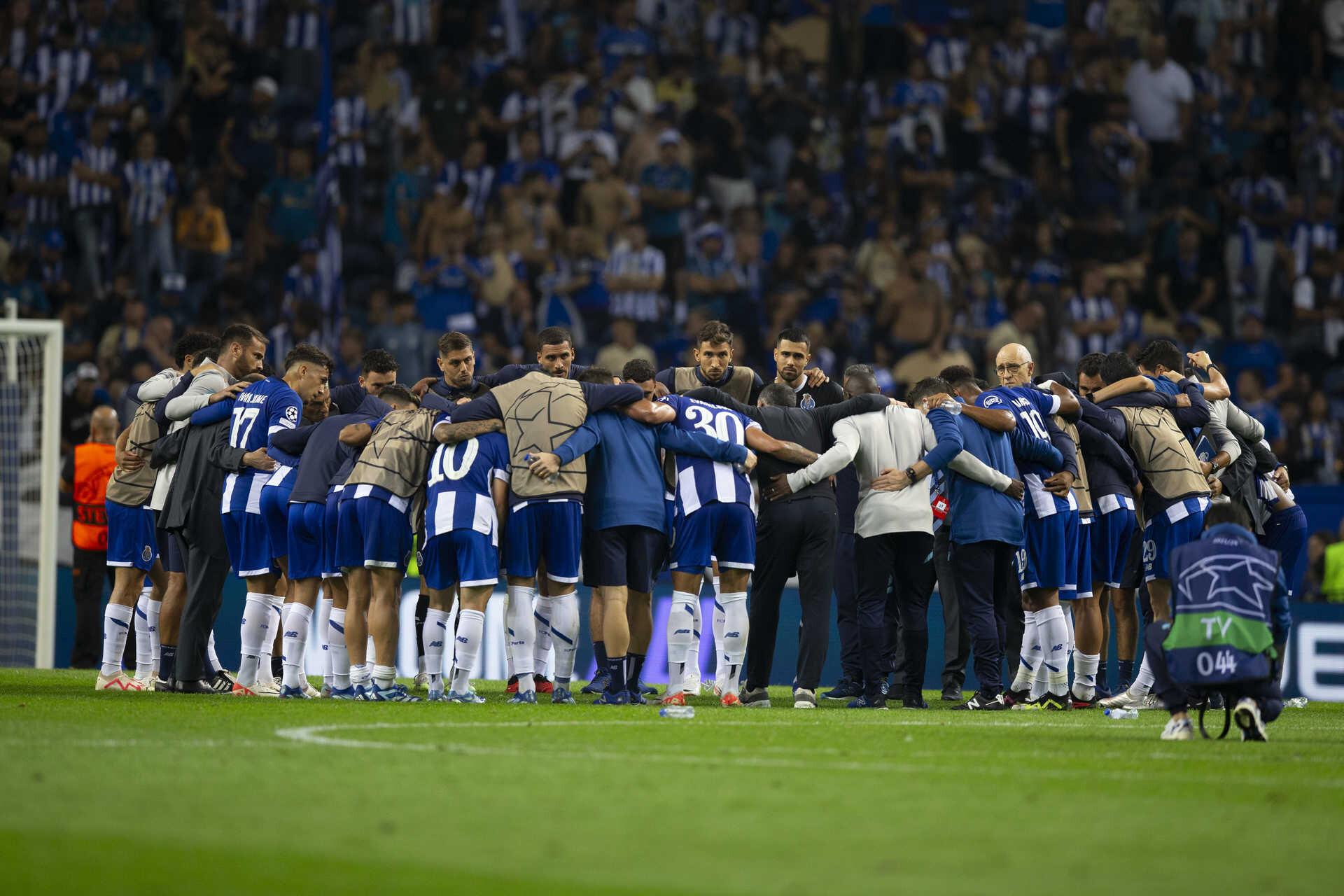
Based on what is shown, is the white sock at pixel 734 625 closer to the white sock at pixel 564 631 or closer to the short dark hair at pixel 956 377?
the white sock at pixel 564 631

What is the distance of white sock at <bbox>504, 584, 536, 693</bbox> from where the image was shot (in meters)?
10.1

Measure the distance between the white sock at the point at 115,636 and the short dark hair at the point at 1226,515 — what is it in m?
7.42

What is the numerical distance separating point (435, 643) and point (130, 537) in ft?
9.14

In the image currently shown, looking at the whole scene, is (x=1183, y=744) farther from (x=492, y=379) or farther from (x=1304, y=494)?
(x=1304, y=494)

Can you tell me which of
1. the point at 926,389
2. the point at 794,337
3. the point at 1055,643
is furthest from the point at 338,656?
the point at 1055,643

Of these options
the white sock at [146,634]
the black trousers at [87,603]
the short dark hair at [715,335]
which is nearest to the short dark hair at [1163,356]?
the short dark hair at [715,335]

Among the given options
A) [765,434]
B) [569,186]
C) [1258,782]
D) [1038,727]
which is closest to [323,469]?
[765,434]

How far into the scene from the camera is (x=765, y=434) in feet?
35.5

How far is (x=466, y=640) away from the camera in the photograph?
1014 centimetres

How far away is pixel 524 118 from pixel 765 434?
42.8 feet

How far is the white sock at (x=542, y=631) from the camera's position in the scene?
1047cm

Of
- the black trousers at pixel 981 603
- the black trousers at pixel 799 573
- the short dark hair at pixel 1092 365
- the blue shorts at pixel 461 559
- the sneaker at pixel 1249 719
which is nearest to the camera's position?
the sneaker at pixel 1249 719

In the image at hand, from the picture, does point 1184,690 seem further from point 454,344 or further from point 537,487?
point 454,344

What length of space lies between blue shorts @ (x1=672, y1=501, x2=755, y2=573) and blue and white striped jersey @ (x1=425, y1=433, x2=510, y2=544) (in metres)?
1.21
